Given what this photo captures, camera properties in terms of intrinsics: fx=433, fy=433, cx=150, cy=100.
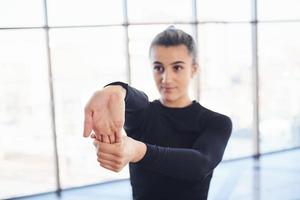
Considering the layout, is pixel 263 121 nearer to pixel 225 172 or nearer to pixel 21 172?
pixel 225 172

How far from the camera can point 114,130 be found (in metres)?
0.93

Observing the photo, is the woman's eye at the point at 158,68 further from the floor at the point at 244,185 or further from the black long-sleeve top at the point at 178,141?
the floor at the point at 244,185

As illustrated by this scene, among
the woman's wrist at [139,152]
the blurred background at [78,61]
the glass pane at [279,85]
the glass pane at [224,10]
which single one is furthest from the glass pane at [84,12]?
the woman's wrist at [139,152]

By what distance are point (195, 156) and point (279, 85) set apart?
18.1 feet

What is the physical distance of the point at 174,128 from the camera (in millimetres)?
1193

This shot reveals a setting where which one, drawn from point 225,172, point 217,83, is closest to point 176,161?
point 225,172

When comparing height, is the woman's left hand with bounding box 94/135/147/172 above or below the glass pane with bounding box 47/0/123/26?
below

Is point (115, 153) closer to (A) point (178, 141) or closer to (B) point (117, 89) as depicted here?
(B) point (117, 89)

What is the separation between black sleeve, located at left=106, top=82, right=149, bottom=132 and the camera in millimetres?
1094

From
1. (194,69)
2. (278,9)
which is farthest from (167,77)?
(278,9)

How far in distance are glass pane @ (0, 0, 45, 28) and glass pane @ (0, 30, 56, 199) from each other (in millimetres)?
94

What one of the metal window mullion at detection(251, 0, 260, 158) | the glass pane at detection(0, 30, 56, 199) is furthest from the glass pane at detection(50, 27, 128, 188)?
the metal window mullion at detection(251, 0, 260, 158)

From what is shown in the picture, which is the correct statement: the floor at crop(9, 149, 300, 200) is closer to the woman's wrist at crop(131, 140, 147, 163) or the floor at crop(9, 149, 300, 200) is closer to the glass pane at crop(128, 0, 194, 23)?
the glass pane at crop(128, 0, 194, 23)

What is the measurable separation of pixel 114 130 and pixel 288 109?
5929 millimetres
